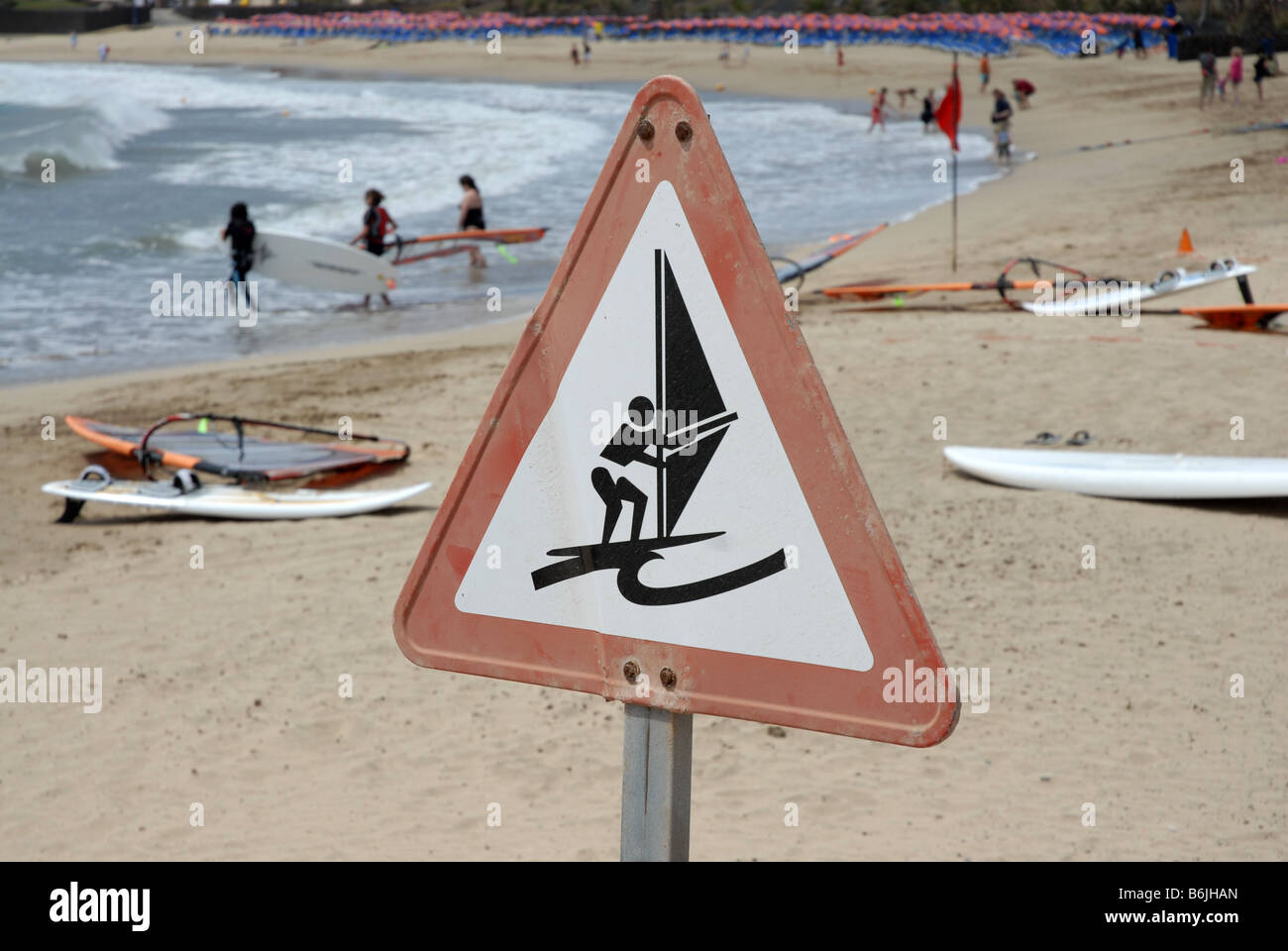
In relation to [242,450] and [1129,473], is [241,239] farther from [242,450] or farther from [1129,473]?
[1129,473]

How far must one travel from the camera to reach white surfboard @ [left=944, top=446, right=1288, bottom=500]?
6.15 m

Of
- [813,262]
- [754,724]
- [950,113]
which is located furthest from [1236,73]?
[754,724]

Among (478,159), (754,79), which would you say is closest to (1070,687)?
(478,159)

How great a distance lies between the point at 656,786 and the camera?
1.53 metres

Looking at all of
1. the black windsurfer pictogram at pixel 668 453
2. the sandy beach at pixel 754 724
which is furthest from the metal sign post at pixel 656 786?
the sandy beach at pixel 754 724

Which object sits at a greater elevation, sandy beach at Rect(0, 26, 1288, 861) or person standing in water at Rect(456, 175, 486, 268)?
person standing in water at Rect(456, 175, 486, 268)

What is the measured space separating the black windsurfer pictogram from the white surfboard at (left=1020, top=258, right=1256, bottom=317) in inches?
389

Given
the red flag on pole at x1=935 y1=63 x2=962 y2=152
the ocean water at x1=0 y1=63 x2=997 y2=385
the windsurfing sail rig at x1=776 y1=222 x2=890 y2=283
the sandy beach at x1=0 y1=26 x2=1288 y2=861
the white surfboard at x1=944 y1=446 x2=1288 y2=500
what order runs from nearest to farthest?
the sandy beach at x1=0 y1=26 x2=1288 y2=861
the white surfboard at x1=944 y1=446 x2=1288 y2=500
the windsurfing sail rig at x1=776 y1=222 x2=890 y2=283
the red flag on pole at x1=935 y1=63 x2=962 y2=152
the ocean water at x1=0 y1=63 x2=997 y2=385

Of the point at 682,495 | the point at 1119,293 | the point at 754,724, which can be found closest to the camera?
the point at 682,495

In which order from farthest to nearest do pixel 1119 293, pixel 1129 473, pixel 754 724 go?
pixel 1119 293
pixel 1129 473
pixel 754 724

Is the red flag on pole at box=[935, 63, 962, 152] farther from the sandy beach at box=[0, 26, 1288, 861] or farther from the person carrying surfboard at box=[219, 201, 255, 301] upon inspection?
the person carrying surfboard at box=[219, 201, 255, 301]

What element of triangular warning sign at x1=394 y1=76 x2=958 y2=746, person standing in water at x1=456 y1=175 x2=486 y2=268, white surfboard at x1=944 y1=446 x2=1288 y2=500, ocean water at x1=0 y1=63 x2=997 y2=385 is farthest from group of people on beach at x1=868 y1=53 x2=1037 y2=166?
triangular warning sign at x1=394 y1=76 x2=958 y2=746

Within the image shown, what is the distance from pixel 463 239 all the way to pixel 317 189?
10786mm

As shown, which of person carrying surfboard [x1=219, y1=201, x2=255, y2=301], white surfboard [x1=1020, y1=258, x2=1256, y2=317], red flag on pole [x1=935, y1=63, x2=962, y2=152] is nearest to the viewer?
white surfboard [x1=1020, y1=258, x2=1256, y2=317]
